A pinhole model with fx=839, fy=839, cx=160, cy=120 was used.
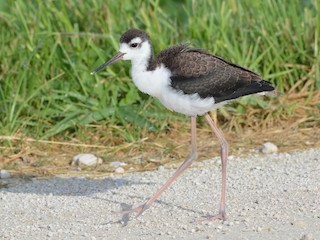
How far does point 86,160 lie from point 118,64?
3.97 feet

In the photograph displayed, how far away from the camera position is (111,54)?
25.6ft

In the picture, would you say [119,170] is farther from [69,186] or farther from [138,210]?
[138,210]

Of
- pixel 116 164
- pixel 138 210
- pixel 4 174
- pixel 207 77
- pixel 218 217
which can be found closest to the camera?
pixel 218 217

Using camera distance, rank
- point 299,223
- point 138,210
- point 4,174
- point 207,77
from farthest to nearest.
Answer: point 4,174 → point 207,77 → point 138,210 → point 299,223

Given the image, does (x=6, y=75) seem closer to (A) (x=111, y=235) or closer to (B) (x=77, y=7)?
(B) (x=77, y=7)

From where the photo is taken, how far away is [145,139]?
23.5 feet

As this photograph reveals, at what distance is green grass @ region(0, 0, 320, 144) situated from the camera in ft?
24.0

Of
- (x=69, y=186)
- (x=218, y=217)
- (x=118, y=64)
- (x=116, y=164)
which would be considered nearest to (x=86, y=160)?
(x=116, y=164)

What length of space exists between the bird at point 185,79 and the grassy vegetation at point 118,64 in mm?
1419

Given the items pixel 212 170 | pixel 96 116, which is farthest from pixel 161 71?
pixel 96 116

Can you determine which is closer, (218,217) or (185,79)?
(218,217)

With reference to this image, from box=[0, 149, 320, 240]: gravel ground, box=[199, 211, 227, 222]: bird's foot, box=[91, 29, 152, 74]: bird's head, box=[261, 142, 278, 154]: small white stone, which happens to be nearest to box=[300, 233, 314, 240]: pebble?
box=[0, 149, 320, 240]: gravel ground

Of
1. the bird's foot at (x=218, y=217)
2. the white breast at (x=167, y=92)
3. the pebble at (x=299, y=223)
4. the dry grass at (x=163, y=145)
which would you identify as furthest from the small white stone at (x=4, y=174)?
the pebble at (x=299, y=223)

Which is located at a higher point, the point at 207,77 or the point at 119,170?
the point at 207,77
